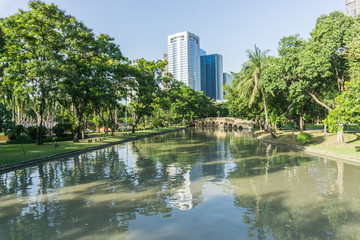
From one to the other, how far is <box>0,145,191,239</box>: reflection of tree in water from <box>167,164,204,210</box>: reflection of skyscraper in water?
0.34 metres

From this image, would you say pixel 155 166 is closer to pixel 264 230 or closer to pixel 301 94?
pixel 264 230

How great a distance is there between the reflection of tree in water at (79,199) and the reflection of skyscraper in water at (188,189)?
34 cm

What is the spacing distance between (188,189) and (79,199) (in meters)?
4.51

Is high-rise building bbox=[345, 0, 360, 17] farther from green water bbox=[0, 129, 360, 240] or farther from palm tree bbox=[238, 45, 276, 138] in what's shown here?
green water bbox=[0, 129, 360, 240]

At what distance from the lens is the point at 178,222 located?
6992mm

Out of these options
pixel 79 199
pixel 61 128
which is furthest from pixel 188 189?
pixel 61 128

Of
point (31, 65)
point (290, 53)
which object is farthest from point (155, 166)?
point (290, 53)

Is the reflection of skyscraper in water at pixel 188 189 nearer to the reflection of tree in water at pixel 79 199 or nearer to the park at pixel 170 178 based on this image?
the park at pixel 170 178

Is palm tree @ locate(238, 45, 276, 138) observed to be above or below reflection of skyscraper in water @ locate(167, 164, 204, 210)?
above

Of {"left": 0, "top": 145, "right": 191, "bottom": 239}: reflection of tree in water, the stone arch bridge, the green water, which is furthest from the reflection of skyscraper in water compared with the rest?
the stone arch bridge

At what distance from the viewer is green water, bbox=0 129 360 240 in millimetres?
6473

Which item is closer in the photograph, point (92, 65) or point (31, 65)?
point (31, 65)

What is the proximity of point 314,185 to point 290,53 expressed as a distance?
57.9 ft

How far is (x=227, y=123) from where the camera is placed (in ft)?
284
